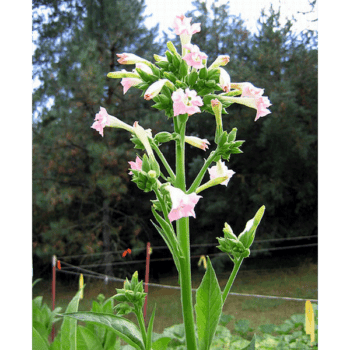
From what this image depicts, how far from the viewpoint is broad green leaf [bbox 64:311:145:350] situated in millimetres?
499

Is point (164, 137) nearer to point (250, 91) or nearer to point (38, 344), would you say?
point (250, 91)

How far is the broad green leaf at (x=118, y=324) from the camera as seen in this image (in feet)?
1.64

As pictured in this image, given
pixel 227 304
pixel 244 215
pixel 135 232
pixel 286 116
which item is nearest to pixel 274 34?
pixel 286 116

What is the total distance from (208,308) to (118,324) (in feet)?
0.45

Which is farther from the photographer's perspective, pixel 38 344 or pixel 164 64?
pixel 38 344

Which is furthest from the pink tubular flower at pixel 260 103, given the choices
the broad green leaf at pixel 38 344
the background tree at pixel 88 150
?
the background tree at pixel 88 150

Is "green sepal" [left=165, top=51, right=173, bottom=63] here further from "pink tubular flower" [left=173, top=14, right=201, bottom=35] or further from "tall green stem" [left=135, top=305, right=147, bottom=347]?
"tall green stem" [left=135, top=305, right=147, bottom=347]

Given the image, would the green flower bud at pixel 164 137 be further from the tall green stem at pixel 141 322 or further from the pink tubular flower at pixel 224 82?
the tall green stem at pixel 141 322

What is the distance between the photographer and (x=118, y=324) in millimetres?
531

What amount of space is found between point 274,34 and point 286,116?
0.57 meters

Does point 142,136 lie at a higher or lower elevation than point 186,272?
higher

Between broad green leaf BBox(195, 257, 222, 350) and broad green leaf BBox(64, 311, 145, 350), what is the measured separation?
0.09m

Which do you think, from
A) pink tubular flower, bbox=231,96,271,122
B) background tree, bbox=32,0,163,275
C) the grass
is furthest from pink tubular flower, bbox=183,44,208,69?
background tree, bbox=32,0,163,275

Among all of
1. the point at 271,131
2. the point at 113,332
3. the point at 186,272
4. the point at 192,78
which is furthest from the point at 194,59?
the point at 271,131
